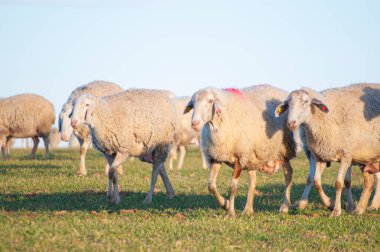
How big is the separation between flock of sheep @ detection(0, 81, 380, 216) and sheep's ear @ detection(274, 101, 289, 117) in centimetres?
2

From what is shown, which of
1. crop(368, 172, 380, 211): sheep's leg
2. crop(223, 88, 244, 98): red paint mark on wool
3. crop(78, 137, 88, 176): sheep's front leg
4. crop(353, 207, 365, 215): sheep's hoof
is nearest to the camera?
crop(353, 207, 365, 215): sheep's hoof

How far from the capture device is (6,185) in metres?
13.2

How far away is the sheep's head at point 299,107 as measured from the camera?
30.9ft

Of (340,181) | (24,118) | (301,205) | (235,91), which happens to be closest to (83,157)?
(24,118)

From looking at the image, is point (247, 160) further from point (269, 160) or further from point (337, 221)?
point (337, 221)

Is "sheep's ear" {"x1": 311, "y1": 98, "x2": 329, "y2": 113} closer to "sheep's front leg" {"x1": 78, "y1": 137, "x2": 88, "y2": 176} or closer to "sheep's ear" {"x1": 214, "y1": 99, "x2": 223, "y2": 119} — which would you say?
"sheep's ear" {"x1": 214, "y1": 99, "x2": 223, "y2": 119}

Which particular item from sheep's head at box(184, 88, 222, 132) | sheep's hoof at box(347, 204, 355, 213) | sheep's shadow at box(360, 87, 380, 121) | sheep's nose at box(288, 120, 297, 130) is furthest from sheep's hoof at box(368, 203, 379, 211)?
sheep's head at box(184, 88, 222, 132)

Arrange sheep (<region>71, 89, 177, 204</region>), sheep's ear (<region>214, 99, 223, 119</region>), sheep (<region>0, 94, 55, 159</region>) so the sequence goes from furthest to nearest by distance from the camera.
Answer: sheep (<region>0, 94, 55, 159</region>) < sheep (<region>71, 89, 177, 204</region>) < sheep's ear (<region>214, 99, 223, 119</region>)

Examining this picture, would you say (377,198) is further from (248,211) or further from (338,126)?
(248,211)

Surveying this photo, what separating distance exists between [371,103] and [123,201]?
511 centimetres

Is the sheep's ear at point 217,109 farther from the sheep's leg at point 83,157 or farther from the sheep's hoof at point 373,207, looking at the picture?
the sheep's leg at point 83,157

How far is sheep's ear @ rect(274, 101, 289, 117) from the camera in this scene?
9680 mm

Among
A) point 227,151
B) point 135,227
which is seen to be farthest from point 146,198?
point 135,227

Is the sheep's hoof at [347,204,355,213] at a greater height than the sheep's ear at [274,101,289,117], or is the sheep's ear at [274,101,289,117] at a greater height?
the sheep's ear at [274,101,289,117]
